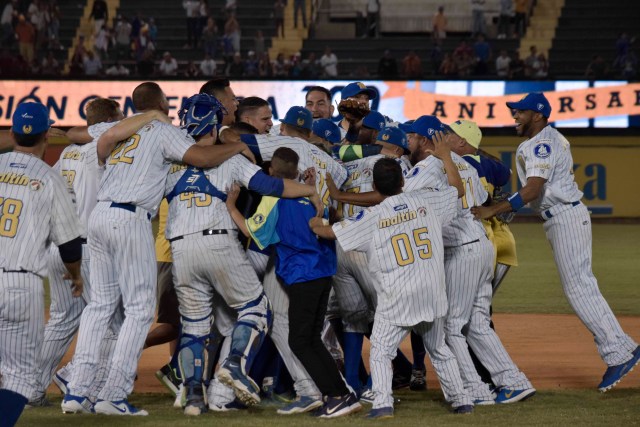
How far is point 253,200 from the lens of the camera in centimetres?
772

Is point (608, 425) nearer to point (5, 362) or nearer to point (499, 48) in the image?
point (5, 362)

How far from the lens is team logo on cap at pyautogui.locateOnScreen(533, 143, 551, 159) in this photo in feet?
27.2

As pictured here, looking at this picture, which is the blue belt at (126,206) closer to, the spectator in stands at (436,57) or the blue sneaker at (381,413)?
the blue sneaker at (381,413)

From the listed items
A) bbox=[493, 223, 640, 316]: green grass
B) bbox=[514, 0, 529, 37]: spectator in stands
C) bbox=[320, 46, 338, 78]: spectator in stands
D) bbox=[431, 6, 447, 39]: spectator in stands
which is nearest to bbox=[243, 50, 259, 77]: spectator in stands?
bbox=[320, 46, 338, 78]: spectator in stands

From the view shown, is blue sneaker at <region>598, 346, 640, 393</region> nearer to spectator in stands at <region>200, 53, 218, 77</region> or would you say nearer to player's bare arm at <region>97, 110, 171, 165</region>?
player's bare arm at <region>97, 110, 171, 165</region>

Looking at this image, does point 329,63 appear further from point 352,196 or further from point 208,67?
point 352,196

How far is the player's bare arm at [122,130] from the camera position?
7.07 metres

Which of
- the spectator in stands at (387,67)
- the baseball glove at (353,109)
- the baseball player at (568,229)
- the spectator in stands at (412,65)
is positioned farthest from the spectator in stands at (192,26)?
the baseball player at (568,229)

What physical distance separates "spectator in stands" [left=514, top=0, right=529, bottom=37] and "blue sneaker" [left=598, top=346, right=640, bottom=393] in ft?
69.8

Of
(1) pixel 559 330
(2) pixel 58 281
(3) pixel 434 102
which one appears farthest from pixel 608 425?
(3) pixel 434 102

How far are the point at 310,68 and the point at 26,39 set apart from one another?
7792 mm

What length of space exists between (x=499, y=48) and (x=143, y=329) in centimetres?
2210

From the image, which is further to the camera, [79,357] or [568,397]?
[568,397]

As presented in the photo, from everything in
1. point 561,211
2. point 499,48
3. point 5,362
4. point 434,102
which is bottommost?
point 5,362
